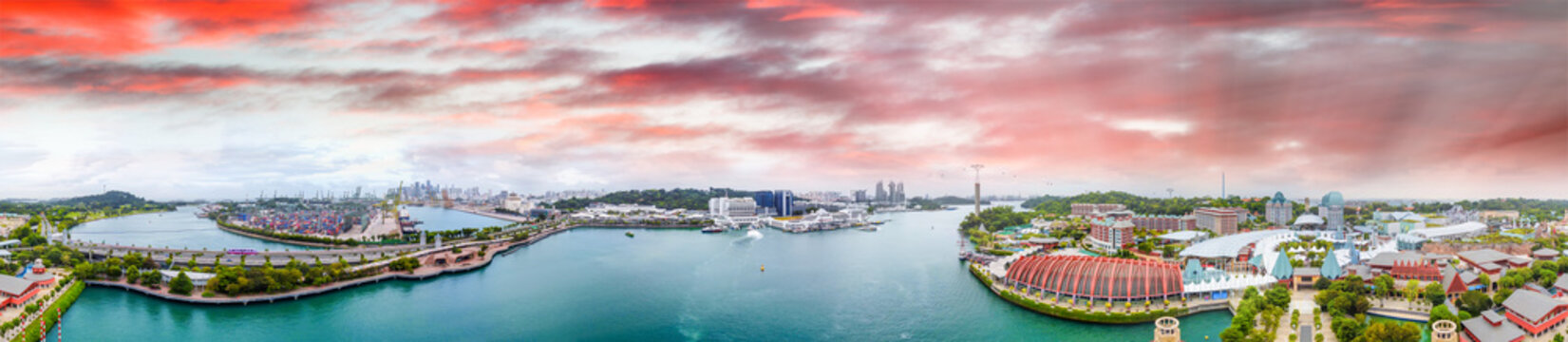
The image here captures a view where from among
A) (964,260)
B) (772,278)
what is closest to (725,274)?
(772,278)

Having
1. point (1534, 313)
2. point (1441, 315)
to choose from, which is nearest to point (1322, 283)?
point (1441, 315)

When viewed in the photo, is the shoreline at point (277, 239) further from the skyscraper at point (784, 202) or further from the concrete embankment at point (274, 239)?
the skyscraper at point (784, 202)

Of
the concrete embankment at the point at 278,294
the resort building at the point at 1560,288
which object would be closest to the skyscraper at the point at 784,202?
the concrete embankment at the point at 278,294

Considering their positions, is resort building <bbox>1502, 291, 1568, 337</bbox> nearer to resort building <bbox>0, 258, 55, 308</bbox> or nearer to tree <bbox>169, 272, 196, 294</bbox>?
tree <bbox>169, 272, 196, 294</bbox>

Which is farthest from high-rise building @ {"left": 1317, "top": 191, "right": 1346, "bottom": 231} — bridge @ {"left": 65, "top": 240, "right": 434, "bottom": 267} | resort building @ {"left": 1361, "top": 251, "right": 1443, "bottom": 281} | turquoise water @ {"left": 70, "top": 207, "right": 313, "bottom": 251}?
turquoise water @ {"left": 70, "top": 207, "right": 313, "bottom": 251}

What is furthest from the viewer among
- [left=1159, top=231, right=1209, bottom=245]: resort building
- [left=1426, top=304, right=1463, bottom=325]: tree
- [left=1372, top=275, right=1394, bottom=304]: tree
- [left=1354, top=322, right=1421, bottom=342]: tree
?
[left=1159, top=231, right=1209, bottom=245]: resort building

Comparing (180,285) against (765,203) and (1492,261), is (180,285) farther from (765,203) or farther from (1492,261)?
(765,203)

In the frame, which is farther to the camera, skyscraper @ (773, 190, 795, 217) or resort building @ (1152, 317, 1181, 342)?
skyscraper @ (773, 190, 795, 217)
